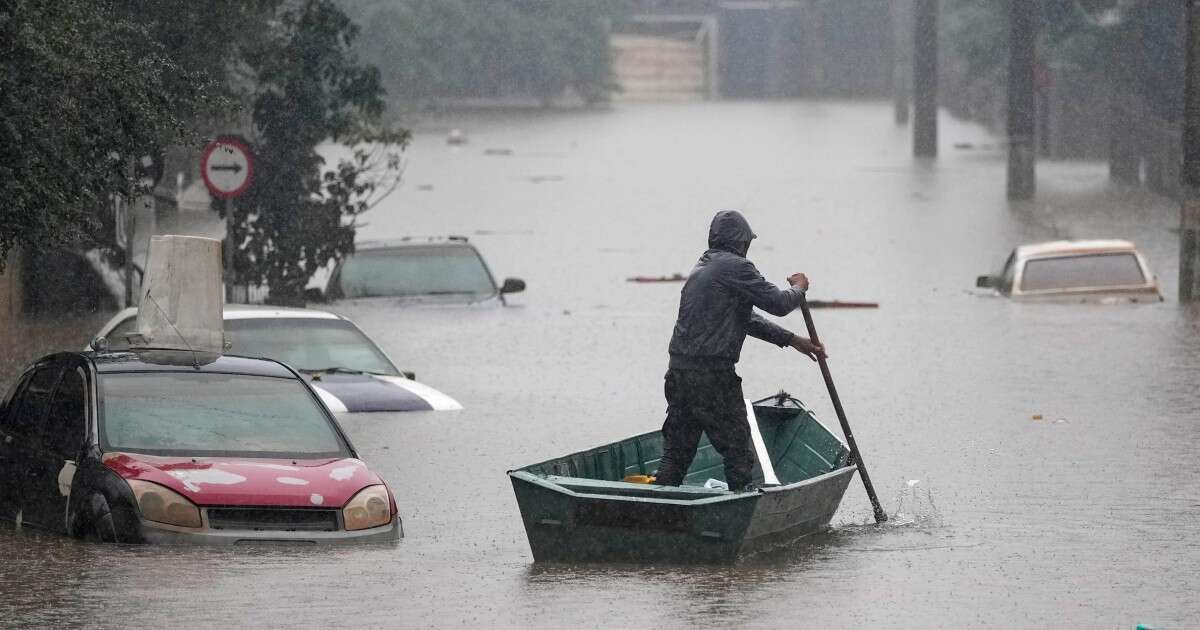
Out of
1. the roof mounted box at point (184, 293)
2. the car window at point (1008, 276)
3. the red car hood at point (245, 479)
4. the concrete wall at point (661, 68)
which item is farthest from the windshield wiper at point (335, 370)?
the concrete wall at point (661, 68)

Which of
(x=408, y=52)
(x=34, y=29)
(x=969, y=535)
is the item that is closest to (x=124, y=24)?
(x=34, y=29)

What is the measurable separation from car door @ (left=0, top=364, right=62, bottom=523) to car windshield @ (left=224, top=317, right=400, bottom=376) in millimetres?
4041

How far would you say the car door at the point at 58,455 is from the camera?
11.0m

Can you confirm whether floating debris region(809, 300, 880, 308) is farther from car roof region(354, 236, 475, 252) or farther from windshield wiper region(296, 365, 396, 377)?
windshield wiper region(296, 365, 396, 377)

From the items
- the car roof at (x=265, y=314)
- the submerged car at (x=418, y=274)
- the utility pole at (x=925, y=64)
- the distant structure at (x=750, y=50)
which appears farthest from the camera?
the distant structure at (x=750, y=50)

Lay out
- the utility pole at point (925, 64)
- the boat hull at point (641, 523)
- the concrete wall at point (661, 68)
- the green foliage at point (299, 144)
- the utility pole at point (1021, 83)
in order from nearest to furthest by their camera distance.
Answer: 1. the boat hull at point (641, 523)
2. the green foliage at point (299, 144)
3. the utility pole at point (1021, 83)
4. the utility pole at point (925, 64)
5. the concrete wall at point (661, 68)

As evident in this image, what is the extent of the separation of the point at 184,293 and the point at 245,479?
2970mm

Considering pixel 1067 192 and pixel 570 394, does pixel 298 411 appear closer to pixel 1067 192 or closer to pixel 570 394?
pixel 570 394

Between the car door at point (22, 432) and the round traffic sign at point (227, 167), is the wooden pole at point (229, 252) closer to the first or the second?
the round traffic sign at point (227, 167)

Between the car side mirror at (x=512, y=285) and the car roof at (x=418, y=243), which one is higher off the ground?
the car roof at (x=418, y=243)

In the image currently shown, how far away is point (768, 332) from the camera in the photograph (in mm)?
11375

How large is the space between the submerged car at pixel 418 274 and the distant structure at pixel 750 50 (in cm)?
10000

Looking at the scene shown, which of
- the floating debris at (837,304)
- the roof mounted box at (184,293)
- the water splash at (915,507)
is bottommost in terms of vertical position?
the floating debris at (837,304)

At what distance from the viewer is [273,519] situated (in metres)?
10.6
